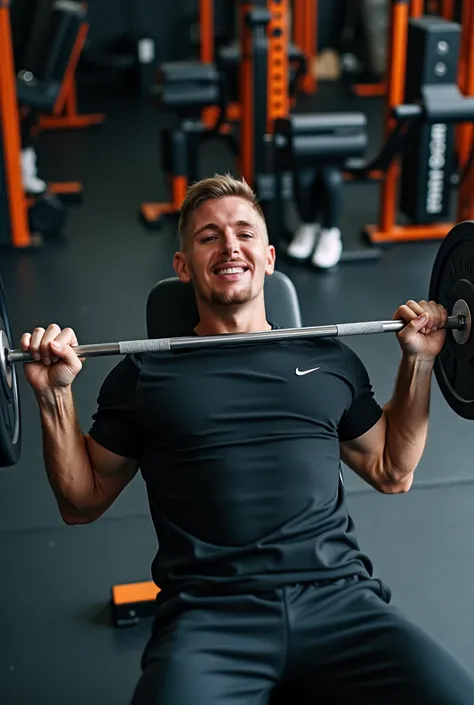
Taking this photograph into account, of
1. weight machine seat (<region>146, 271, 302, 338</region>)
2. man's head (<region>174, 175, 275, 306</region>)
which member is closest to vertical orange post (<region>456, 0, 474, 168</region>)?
weight machine seat (<region>146, 271, 302, 338</region>)

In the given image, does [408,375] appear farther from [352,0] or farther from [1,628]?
[352,0]

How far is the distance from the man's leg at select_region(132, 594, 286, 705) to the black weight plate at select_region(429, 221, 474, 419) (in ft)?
1.75

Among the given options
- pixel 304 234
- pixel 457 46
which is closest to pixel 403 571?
pixel 304 234

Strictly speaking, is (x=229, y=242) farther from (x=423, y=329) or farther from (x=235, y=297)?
(x=423, y=329)

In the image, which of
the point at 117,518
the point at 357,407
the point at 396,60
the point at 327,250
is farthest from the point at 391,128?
the point at 357,407

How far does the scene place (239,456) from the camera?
166 centimetres

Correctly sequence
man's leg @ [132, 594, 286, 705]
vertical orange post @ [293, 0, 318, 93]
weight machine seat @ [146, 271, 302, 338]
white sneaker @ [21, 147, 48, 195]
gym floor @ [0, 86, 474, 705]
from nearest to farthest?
1. man's leg @ [132, 594, 286, 705]
2. weight machine seat @ [146, 271, 302, 338]
3. gym floor @ [0, 86, 474, 705]
4. white sneaker @ [21, 147, 48, 195]
5. vertical orange post @ [293, 0, 318, 93]

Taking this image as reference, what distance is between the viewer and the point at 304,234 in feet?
14.9

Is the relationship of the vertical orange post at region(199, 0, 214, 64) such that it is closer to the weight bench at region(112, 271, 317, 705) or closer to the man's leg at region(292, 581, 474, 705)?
the weight bench at region(112, 271, 317, 705)

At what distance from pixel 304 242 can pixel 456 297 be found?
2.72 meters

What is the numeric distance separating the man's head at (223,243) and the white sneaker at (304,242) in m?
2.65

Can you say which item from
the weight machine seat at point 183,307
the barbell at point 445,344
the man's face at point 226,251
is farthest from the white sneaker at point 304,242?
the man's face at point 226,251

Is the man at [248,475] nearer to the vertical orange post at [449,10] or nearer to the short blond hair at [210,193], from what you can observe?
the short blond hair at [210,193]

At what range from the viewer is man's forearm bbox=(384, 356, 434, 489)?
71.0 inches
